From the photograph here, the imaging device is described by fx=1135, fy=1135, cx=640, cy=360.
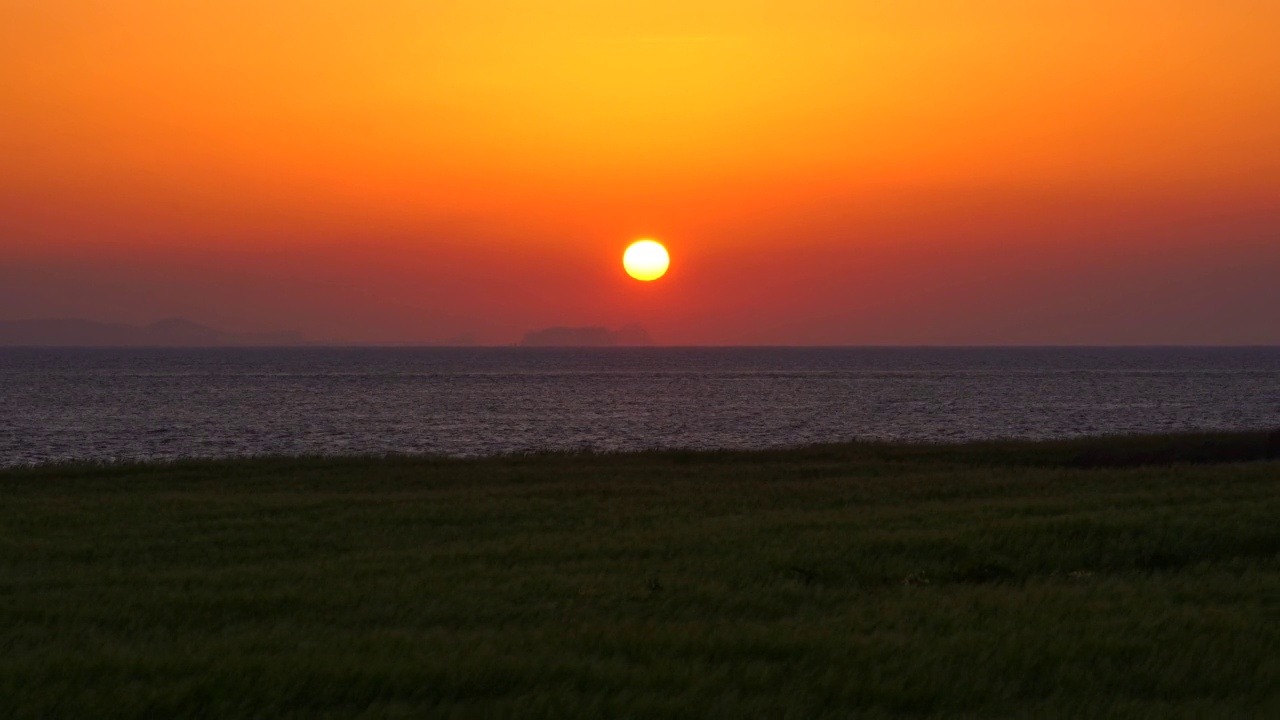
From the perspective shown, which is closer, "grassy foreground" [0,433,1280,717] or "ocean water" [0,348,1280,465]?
"grassy foreground" [0,433,1280,717]

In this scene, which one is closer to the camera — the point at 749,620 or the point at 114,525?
the point at 749,620

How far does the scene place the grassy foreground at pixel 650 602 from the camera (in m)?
8.52

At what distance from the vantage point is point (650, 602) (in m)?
11.9

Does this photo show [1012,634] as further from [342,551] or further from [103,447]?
[103,447]

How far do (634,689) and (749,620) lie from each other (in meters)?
→ 2.90

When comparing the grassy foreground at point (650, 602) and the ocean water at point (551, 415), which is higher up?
the grassy foreground at point (650, 602)

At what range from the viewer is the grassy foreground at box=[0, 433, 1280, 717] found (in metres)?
8.52

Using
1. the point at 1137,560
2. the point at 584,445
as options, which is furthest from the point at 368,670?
the point at 584,445

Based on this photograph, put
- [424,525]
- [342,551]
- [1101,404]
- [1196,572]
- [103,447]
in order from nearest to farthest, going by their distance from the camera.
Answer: [1196,572]
[342,551]
[424,525]
[103,447]
[1101,404]

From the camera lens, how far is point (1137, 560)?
15023 millimetres

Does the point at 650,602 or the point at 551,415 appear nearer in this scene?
the point at 650,602

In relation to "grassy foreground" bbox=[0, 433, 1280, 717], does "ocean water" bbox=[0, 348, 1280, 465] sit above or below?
below

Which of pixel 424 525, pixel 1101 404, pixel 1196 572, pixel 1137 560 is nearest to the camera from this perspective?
pixel 1196 572

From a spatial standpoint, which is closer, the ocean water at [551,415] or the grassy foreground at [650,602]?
the grassy foreground at [650,602]
